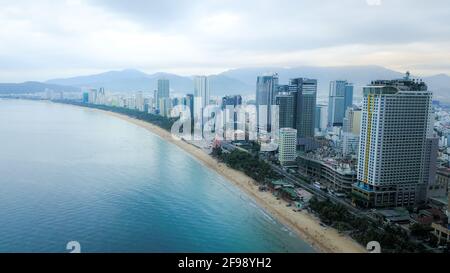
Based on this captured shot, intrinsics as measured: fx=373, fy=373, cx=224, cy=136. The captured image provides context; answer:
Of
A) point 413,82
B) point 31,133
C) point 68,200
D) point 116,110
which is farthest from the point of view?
point 116,110

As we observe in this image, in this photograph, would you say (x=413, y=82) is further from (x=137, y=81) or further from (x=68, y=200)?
(x=137, y=81)

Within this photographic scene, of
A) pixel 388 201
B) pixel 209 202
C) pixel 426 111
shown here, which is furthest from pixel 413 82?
pixel 209 202

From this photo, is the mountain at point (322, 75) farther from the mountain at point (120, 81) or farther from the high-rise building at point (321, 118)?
the mountain at point (120, 81)

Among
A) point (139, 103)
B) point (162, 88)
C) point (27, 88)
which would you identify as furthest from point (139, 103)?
point (27, 88)

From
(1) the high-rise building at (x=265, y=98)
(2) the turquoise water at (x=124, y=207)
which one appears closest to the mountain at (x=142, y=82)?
(1) the high-rise building at (x=265, y=98)

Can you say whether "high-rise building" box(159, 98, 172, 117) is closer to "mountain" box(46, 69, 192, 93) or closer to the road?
the road
